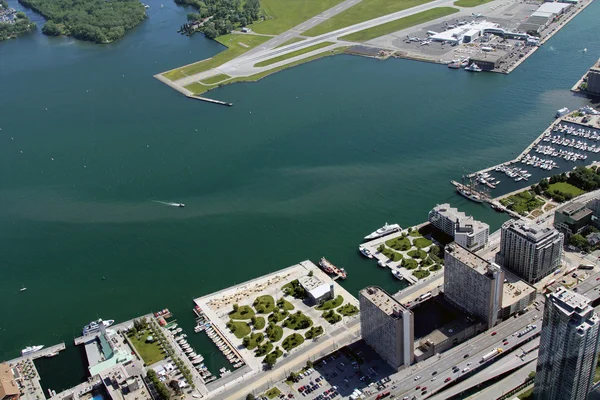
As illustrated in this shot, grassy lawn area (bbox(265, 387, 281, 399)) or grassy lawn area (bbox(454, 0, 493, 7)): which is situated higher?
grassy lawn area (bbox(454, 0, 493, 7))

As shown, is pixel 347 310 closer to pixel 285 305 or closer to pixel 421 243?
pixel 285 305

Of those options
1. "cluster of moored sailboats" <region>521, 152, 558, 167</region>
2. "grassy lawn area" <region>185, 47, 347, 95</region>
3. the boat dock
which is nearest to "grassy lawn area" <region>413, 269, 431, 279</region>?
"cluster of moored sailboats" <region>521, 152, 558, 167</region>

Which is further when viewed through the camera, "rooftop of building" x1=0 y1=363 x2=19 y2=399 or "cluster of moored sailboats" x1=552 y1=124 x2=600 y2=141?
"cluster of moored sailboats" x1=552 y1=124 x2=600 y2=141

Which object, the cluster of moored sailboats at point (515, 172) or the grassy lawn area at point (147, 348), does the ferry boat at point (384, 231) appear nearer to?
the cluster of moored sailboats at point (515, 172)

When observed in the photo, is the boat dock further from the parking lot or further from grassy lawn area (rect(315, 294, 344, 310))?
the parking lot

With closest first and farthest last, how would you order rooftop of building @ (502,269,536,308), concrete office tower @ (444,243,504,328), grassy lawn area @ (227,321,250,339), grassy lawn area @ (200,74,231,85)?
concrete office tower @ (444,243,504,328) → rooftop of building @ (502,269,536,308) → grassy lawn area @ (227,321,250,339) → grassy lawn area @ (200,74,231,85)

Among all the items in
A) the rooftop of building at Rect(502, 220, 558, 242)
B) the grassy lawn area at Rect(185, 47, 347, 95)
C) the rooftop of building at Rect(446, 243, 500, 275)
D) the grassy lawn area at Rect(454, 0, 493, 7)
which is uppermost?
the rooftop of building at Rect(446, 243, 500, 275)
